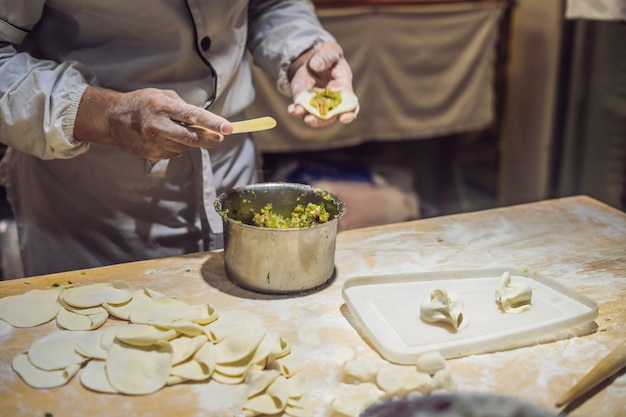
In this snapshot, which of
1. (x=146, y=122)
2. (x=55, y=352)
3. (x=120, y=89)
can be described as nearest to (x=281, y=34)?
(x=120, y=89)

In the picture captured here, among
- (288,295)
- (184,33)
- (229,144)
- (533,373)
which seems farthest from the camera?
(229,144)

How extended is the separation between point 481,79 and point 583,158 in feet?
3.20

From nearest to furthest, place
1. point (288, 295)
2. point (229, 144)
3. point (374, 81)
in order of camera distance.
Answer: point (288, 295), point (229, 144), point (374, 81)

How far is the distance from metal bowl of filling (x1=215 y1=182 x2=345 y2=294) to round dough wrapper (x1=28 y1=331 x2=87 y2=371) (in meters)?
0.42

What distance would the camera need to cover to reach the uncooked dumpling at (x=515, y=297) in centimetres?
162

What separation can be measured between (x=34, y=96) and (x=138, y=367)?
82 cm

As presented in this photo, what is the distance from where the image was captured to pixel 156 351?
143 cm

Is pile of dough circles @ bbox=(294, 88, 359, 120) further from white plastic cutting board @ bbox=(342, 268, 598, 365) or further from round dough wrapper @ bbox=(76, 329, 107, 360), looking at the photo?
round dough wrapper @ bbox=(76, 329, 107, 360)

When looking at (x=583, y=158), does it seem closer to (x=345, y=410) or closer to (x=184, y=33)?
(x=184, y=33)

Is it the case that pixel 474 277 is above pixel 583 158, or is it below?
above

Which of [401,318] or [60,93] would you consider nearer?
[401,318]

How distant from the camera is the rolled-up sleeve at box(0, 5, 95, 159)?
5.85 ft

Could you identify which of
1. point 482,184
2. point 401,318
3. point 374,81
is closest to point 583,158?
point 482,184

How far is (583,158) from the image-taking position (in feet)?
14.3
